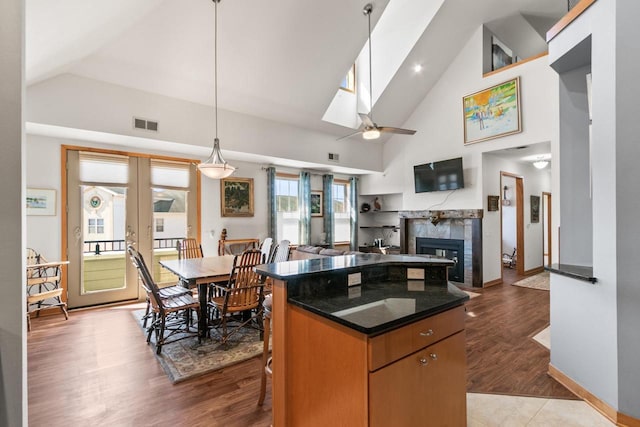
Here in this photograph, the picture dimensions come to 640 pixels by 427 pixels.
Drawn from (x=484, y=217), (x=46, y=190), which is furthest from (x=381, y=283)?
(x=46, y=190)

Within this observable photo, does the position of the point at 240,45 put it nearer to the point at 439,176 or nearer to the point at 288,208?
the point at 288,208

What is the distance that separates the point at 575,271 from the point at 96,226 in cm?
605

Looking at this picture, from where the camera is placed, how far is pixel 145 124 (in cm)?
419

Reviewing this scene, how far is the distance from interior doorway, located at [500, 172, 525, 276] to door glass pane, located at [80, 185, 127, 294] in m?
7.28

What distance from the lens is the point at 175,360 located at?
2.75 meters

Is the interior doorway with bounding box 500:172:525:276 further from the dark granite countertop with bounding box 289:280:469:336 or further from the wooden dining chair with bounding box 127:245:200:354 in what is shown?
the wooden dining chair with bounding box 127:245:200:354

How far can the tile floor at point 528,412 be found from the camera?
6.32 feet

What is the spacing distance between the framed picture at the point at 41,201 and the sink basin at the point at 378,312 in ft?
15.9

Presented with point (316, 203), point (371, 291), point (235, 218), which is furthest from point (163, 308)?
point (316, 203)

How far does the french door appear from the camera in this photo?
4.32m

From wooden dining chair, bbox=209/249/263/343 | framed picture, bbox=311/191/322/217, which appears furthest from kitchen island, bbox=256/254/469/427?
framed picture, bbox=311/191/322/217

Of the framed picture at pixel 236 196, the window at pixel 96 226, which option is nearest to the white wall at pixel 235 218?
the framed picture at pixel 236 196

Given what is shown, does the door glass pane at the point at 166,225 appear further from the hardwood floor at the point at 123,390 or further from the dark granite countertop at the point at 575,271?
the dark granite countertop at the point at 575,271
